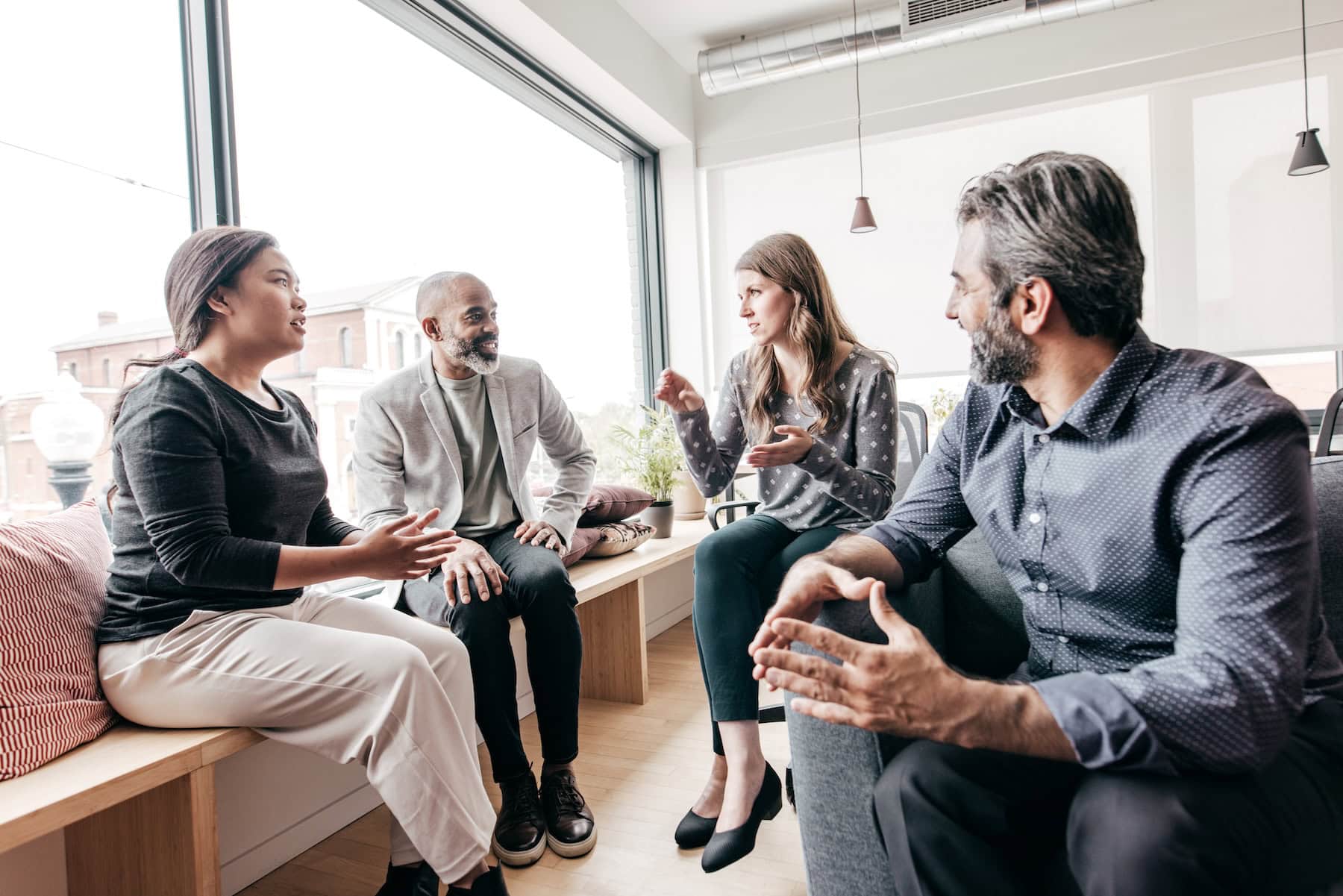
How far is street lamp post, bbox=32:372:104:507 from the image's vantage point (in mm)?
1690

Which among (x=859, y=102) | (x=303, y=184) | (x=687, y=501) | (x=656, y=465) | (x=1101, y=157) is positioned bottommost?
(x=687, y=501)

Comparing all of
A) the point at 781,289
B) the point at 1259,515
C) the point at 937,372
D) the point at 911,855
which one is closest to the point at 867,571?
the point at 911,855

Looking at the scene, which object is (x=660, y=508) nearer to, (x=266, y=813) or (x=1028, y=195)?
(x=266, y=813)

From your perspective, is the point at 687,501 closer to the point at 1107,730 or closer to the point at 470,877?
the point at 470,877

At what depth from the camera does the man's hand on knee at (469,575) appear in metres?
1.80

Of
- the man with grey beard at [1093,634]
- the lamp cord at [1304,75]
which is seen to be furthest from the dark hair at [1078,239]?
the lamp cord at [1304,75]

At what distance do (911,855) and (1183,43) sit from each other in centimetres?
396

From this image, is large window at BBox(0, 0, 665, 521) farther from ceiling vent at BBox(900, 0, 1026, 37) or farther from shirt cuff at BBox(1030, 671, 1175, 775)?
shirt cuff at BBox(1030, 671, 1175, 775)

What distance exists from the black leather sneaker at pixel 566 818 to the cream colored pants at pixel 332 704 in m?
0.39

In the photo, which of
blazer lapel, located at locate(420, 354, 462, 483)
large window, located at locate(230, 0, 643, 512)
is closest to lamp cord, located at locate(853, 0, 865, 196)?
large window, located at locate(230, 0, 643, 512)

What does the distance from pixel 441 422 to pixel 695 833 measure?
1.19 m

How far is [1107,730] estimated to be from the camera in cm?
83

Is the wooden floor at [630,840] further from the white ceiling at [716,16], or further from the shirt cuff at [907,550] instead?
the white ceiling at [716,16]

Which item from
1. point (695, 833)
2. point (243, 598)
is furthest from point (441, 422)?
point (695, 833)
